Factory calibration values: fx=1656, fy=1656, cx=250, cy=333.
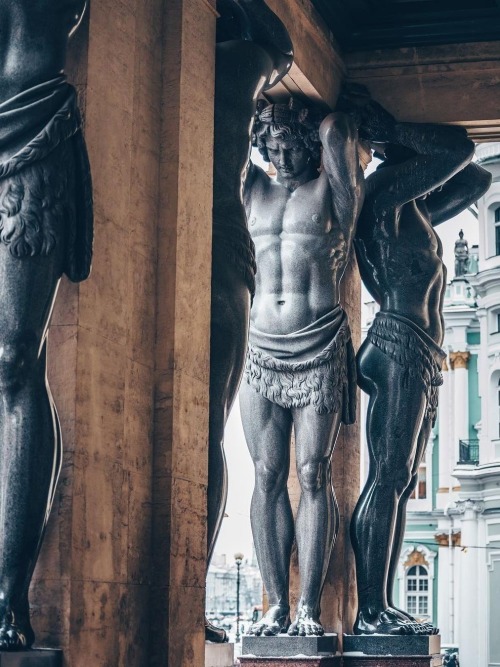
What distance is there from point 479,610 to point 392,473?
34239mm

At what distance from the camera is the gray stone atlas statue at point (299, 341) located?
11.1 metres

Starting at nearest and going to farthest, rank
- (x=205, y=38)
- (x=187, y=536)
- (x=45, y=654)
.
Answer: (x=45, y=654), (x=187, y=536), (x=205, y=38)

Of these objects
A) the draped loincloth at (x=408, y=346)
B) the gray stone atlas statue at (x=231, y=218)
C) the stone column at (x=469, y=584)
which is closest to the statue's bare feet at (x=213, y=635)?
the gray stone atlas statue at (x=231, y=218)

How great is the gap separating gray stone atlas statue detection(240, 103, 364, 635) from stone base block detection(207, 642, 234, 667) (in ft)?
8.22

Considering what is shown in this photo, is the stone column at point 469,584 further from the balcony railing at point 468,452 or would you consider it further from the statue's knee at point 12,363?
the statue's knee at point 12,363

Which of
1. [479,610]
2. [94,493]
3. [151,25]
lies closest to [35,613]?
[94,493]

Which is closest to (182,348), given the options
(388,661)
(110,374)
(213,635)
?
(110,374)

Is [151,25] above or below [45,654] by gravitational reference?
above

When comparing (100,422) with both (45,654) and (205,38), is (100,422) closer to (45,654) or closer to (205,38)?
(45,654)

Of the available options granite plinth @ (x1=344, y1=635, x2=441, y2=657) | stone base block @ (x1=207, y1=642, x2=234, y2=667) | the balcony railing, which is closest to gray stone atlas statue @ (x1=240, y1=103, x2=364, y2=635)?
granite plinth @ (x1=344, y1=635, x2=441, y2=657)

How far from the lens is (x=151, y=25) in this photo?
315 inches

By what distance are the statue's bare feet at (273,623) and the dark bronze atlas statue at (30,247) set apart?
472 cm

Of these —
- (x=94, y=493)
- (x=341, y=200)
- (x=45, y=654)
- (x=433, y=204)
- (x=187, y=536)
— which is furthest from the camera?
(x=433, y=204)

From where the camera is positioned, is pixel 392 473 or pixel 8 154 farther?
pixel 392 473
